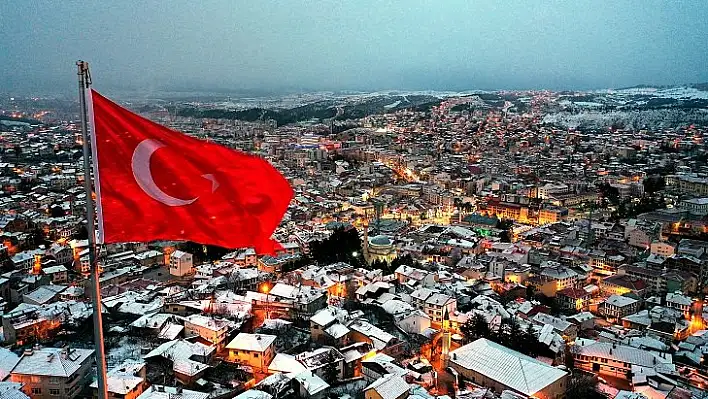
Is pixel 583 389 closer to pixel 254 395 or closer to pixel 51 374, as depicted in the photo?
pixel 254 395

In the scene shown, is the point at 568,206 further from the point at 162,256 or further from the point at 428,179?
the point at 162,256

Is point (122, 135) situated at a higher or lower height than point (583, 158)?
higher

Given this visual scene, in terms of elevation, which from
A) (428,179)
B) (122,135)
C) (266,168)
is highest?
(122,135)

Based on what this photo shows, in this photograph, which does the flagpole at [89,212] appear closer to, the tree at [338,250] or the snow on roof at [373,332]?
the snow on roof at [373,332]

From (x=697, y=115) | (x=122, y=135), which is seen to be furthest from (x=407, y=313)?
(x=697, y=115)

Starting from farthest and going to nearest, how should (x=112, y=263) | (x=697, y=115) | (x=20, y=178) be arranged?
1. (x=697, y=115)
2. (x=20, y=178)
3. (x=112, y=263)

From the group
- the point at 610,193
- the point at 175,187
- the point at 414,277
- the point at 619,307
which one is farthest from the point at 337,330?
the point at 610,193
